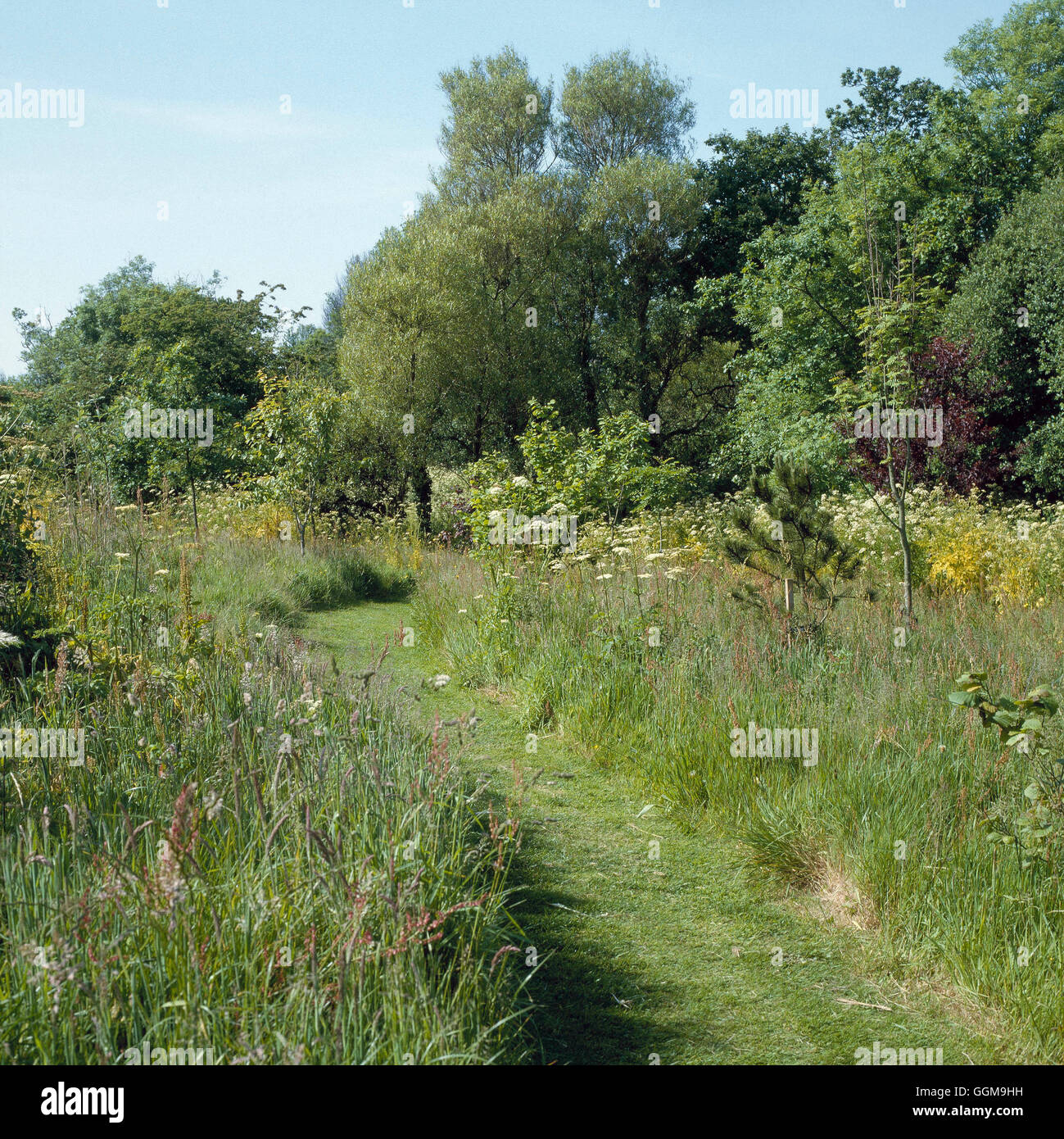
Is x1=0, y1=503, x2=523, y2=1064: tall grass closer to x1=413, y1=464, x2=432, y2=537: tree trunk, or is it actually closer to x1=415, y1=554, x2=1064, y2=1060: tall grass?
x1=415, y1=554, x2=1064, y2=1060: tall grass

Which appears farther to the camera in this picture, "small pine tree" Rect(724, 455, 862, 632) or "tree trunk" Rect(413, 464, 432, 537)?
"tree trunk" Rect(413, 464, 432, 537)

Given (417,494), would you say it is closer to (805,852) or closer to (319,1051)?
(805,852)

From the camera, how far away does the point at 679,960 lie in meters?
3.60

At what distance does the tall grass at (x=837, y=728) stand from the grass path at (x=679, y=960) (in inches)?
7.1

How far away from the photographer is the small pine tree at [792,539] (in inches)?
245

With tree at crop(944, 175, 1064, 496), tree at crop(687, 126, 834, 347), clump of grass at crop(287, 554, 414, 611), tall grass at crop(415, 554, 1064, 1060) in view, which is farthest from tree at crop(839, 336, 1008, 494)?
tree at crop(687, 126, 834, 347)

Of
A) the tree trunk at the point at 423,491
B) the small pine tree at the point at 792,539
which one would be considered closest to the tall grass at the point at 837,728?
the small pine tree at the point at 792,539

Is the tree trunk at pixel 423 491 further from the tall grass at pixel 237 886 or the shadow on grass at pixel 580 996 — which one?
the shadow on grass at pixel 580 996

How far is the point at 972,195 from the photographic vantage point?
66.9 feet

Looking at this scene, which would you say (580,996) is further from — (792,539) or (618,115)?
(618,115)

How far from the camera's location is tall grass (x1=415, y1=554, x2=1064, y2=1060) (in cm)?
331

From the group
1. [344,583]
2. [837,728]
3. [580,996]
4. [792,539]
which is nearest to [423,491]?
[344,583]

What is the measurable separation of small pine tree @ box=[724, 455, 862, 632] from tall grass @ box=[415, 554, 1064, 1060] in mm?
304
